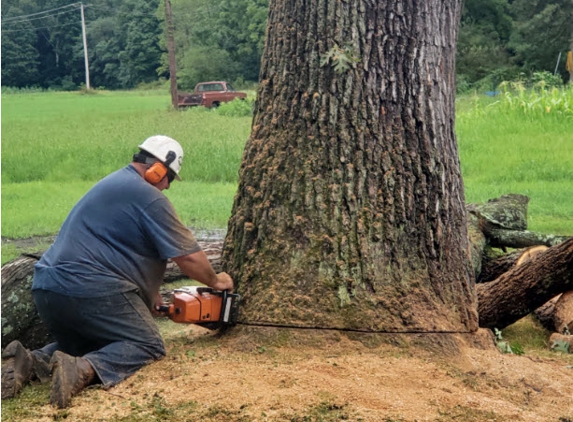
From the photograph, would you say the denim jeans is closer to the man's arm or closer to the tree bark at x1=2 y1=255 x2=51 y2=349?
the man's arm

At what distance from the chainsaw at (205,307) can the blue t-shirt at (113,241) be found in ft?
0.89

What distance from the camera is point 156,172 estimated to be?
4.74 meters


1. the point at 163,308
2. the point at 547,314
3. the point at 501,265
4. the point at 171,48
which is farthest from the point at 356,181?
the point at 171,48

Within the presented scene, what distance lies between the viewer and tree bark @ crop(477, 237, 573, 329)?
6.04 meters

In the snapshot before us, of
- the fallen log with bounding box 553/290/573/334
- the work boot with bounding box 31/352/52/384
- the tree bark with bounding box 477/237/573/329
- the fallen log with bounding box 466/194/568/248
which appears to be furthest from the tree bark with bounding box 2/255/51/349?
the fallen log with bounding box 466/194/568/248

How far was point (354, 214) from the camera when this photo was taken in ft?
15.2

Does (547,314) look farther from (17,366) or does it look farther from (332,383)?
(17,366)

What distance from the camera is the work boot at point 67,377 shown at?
4.02 meters

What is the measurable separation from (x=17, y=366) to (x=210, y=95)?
31579 millimetres

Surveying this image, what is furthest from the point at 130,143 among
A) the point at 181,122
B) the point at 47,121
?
the point at 47,121

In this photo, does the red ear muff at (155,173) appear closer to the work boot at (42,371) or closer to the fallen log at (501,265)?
the work boot at (42,371)

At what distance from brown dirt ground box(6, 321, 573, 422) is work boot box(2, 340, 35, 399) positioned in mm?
229

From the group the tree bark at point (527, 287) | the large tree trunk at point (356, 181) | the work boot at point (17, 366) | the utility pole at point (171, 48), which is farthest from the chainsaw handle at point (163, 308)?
the utility pole at point (171, 48)

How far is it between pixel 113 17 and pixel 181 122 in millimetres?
11116
